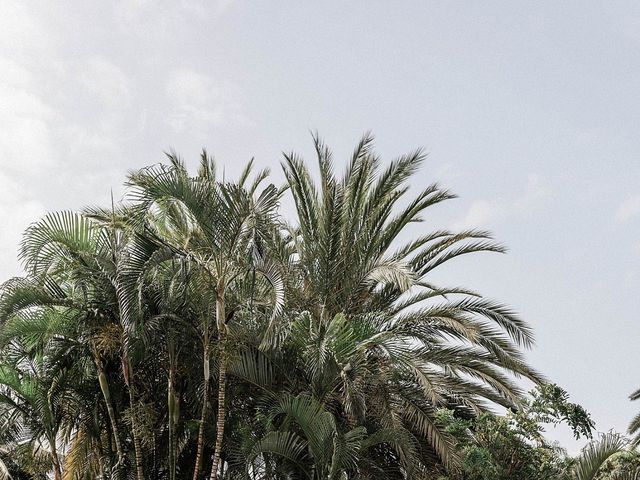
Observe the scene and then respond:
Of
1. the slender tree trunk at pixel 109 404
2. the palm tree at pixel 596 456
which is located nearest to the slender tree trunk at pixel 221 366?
the slender tree trunk at pixel 109 404

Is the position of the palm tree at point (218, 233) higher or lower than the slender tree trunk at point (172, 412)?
higher

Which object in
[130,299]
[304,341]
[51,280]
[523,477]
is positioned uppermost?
[51,280]

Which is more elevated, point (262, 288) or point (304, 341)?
point (262, 288)

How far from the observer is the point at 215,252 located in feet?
33.0

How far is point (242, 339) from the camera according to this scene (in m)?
10.9

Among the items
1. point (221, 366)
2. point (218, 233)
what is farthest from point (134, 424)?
point (218, 233)

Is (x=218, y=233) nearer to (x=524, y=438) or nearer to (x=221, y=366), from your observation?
(x=221, y=366)

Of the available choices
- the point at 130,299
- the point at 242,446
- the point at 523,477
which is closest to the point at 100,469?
the point at 242,446

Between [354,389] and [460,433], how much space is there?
1838 millimetres

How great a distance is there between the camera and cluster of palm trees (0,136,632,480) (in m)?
10.1

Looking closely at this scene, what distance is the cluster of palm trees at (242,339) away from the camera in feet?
33.0

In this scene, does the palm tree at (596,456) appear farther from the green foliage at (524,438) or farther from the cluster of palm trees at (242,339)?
the cluster of palm trees at (242,339)

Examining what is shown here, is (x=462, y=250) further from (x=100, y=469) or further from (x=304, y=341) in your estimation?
(x=100, y=469)

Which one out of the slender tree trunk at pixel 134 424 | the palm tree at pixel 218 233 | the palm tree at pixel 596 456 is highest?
the palm tree at pixel 218 233
